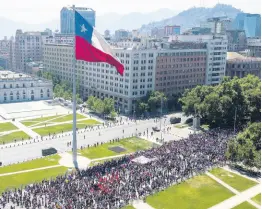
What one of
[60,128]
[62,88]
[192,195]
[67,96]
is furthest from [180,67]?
[192,195]

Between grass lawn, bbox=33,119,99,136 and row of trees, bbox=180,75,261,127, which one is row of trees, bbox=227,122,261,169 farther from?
grass lawn, bbox=33,119,99,136

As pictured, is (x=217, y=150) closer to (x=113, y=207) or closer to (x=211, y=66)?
(x=113, y=207)

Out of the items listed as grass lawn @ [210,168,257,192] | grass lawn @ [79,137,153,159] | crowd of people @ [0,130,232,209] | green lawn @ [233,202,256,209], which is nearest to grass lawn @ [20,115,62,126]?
grass lawn @ [79,137,153,159]

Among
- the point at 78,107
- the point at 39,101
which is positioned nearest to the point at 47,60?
the point at 39,101

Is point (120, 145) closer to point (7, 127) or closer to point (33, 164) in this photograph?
point (33, 164)

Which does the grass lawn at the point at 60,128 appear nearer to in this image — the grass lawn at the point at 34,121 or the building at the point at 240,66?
the grass lawn at the point at 34,121
